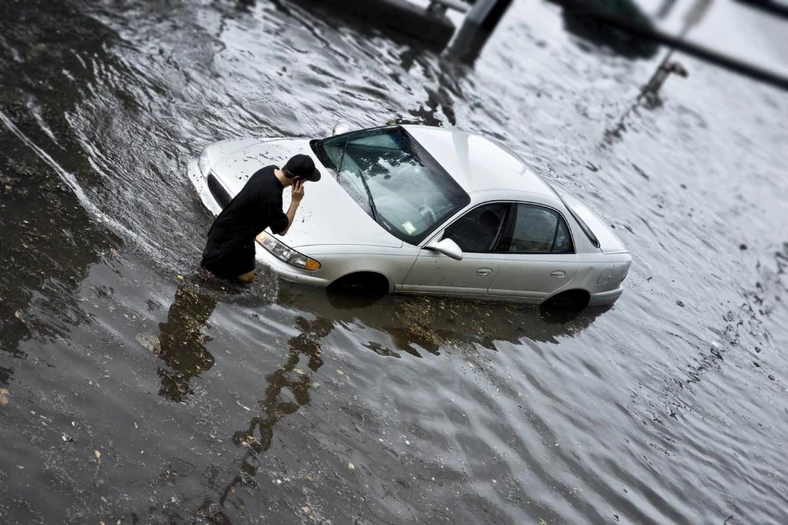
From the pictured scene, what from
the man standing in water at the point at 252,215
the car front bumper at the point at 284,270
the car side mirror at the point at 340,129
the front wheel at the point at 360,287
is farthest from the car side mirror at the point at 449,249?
the car side mirror at the point at 340,129

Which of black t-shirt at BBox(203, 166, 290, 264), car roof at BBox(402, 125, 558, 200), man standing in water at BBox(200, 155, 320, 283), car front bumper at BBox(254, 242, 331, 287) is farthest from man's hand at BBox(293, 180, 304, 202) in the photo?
car roof at BBox(402, 125, 558, 200)

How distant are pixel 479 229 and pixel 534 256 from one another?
83 centimetres

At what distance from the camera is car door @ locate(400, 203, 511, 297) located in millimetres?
7070

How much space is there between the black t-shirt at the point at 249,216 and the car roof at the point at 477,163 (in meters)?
2.22

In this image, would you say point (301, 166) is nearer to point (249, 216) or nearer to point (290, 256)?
point (249, 216)

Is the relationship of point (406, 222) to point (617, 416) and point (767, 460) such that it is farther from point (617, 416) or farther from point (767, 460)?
point (767, 460)

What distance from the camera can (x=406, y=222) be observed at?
6.98 m

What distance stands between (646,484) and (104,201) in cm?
568

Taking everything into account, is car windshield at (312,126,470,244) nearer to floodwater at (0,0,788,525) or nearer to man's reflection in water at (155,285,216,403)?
floodwater at (0,0,788,525)

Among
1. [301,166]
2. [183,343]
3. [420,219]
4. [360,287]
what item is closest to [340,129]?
[420,219]

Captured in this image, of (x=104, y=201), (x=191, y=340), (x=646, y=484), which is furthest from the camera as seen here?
(x=104, y=201)

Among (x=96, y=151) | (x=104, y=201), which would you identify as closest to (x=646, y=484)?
(x=104, y=201)

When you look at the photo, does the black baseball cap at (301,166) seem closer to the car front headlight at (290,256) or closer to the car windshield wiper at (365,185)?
the car front headlight at (290,256)

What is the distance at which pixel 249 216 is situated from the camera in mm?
5852
